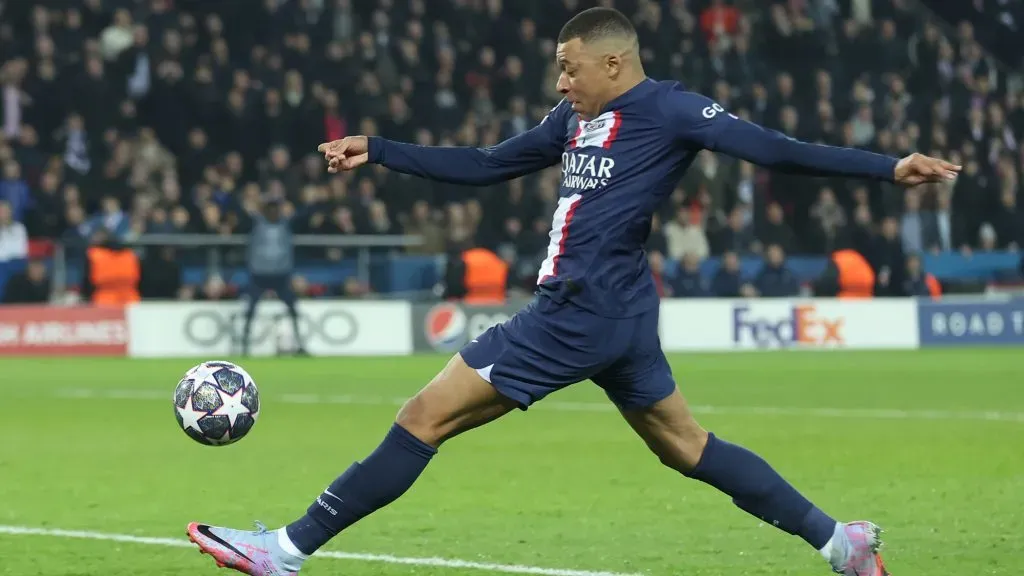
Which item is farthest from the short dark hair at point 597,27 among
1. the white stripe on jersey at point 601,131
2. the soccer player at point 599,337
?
the white stripe on jersey at point 601,131

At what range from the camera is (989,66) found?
99.7 feet

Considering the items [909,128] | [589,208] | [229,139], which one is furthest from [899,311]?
[589,208]

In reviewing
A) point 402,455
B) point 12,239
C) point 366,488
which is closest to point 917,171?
point 402,455

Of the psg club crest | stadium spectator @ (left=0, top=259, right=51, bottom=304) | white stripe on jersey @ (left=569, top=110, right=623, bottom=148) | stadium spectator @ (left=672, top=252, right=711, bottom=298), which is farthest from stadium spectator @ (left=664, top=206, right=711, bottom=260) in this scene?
white stripe on jersey @ (left=569, top=110, right=623, bottom=148)

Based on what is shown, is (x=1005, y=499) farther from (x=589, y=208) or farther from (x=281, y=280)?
(x=281, y=280)

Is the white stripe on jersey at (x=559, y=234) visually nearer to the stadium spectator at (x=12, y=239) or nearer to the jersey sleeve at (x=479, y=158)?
the jersey sleeve at (x=479, y=158)

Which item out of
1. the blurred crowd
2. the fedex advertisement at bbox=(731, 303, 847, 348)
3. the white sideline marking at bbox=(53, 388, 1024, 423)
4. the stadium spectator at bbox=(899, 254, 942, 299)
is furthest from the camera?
the stadium spectator at bbox=(899, 254, 942, 299)

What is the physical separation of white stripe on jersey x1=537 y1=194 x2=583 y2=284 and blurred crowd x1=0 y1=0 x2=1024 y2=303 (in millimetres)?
17252

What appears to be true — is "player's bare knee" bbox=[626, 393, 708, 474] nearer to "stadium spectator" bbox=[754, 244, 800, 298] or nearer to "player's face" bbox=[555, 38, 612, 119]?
"player's face" bbox=[555, 38, 612, 119]

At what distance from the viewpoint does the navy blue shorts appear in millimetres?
5625

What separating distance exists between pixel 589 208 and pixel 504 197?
19.4 m

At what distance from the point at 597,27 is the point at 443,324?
1746 cm

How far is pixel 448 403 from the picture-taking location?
5.61 meters

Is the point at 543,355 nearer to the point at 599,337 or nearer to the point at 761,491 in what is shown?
the point at 599,337
